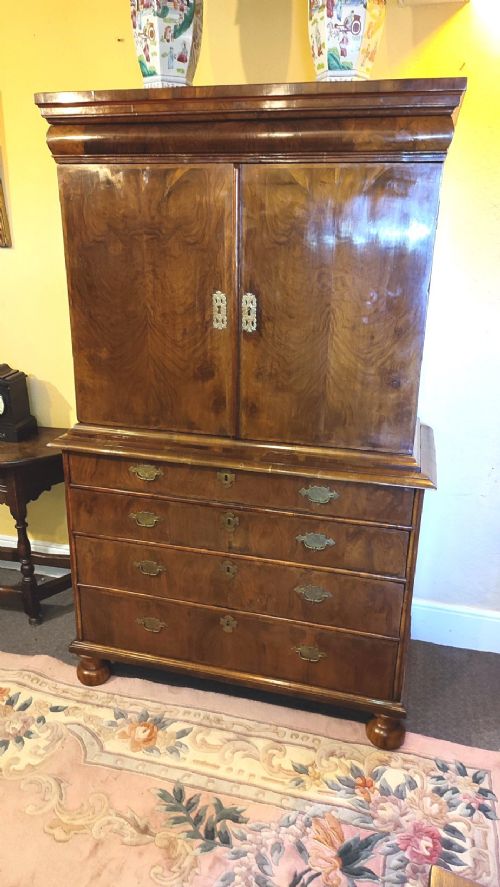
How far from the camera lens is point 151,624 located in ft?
6.42

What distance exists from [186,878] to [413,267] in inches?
61.9

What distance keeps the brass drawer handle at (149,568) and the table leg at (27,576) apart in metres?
0.61

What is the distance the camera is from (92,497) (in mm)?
1865

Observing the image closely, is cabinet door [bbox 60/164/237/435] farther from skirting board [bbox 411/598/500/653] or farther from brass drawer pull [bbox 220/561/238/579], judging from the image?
skirting board [bbox 411/598/500/653]

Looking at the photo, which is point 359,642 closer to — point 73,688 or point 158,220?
point 73,688

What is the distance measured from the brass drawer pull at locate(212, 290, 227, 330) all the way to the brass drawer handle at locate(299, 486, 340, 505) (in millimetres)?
496

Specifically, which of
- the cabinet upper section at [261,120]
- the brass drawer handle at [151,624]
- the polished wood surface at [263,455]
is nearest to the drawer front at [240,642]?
the brass drawer handle at [151,624]

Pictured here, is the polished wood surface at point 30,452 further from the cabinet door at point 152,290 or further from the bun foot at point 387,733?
the bun foot at point 387,733

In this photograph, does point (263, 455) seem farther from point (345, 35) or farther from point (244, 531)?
point (345, 35)

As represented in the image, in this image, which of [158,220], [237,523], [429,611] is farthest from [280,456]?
[429,611]

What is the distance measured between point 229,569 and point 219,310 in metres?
0.76

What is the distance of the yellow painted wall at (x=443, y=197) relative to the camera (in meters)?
1.79

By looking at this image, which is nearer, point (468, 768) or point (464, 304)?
point (468, 768)

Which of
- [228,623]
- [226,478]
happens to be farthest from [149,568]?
[226,478]
